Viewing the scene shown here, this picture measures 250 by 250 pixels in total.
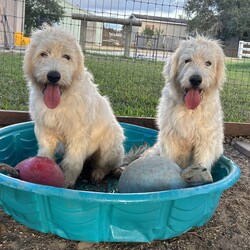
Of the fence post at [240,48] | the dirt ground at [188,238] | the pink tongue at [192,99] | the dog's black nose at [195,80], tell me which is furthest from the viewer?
the fence post at [240,48]

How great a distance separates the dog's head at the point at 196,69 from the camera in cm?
335

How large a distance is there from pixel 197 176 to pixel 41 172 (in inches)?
51.6

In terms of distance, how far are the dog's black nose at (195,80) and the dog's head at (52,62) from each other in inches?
41.5

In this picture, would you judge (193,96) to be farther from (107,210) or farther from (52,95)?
(107,210)

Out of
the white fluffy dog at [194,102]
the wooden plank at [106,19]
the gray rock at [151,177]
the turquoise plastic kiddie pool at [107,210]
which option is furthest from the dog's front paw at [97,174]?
the wooden plank at [106,19]

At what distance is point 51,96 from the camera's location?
126 inches

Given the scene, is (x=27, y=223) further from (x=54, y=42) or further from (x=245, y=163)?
(x=245, y=163)

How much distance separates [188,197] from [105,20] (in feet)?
22.3

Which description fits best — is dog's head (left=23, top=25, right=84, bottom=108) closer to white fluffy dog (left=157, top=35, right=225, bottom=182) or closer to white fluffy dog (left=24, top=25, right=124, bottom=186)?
white fluffy dog (left=24, top=25, right=124, bottom=186)

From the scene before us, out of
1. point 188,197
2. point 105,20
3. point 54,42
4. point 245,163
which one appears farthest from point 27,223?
point 105,20

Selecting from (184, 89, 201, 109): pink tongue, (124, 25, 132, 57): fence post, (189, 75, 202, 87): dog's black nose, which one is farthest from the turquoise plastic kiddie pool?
(124, 25, 132, 57): fence post

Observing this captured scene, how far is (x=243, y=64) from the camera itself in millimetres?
10070

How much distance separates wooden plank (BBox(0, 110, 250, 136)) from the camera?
5031 millimetres

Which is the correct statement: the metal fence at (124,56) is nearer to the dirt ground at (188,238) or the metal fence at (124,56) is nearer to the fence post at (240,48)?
the fence post at (240,48)
